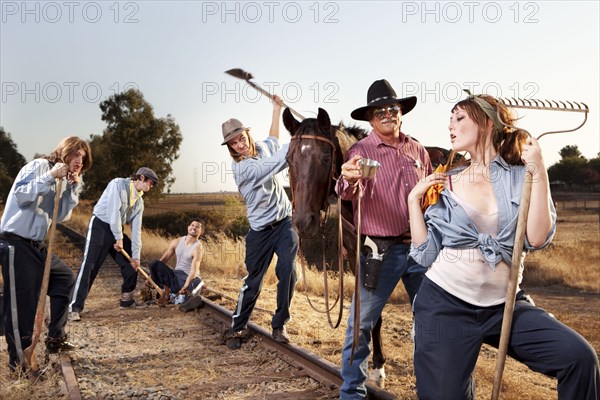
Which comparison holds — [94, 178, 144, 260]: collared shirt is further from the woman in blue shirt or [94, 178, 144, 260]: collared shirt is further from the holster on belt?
the woman in blue shirt

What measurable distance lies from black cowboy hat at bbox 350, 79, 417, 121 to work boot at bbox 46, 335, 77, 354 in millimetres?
4307

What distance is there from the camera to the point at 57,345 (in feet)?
21.1

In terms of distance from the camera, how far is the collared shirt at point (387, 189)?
4.19m

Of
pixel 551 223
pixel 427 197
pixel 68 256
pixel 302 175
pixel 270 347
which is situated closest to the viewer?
pixel 551 223

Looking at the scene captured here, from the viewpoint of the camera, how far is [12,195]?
5.47 meters

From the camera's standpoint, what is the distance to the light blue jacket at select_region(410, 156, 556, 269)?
280cm

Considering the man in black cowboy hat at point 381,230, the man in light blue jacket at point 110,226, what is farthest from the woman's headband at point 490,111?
the man in light blue jacket at point 110,226

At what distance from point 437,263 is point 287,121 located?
2.38 metres

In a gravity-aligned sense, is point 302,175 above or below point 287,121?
below

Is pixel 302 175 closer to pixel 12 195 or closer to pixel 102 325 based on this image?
pixel 12 195

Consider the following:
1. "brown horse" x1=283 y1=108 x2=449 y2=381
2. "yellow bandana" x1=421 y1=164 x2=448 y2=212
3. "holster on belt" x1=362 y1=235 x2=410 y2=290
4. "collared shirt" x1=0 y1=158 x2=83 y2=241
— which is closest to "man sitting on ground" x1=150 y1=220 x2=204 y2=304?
"collared shirt" x1=0 y1=158 x2=83 y2=241

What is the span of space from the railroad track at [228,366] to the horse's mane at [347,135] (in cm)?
203

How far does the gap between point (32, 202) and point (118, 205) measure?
3285 millimetres

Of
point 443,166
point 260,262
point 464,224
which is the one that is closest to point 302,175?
point 443,166
